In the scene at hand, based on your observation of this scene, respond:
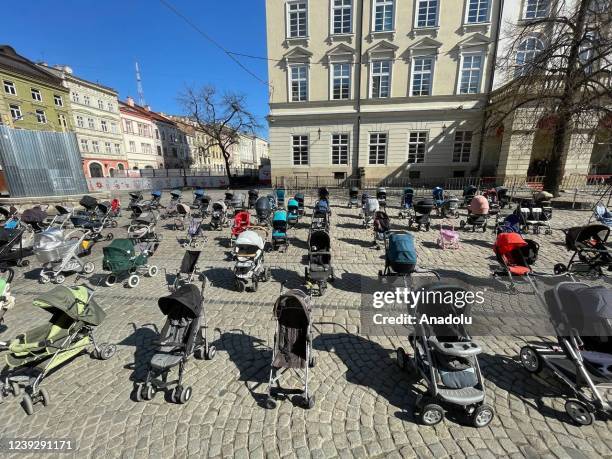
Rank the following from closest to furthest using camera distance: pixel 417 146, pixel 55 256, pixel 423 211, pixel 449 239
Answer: pixel 55 256
pixel 449 239
pixel 423 211
pixel 417 146

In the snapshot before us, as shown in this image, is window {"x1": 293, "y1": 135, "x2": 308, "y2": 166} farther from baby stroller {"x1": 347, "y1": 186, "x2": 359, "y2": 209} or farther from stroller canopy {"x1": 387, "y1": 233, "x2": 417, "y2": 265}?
stroller canopy {"x1": 387, "y1": 233, "x2": 417, "y2": 265}

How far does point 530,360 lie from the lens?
385 cm

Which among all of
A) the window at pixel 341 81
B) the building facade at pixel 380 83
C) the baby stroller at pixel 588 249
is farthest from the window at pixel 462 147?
the baby stroller at pixel 588 249

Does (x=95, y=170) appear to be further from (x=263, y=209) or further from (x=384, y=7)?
(x=384, y=7)

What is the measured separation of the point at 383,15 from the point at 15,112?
4344cm

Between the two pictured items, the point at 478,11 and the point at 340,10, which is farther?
the point at 340,10

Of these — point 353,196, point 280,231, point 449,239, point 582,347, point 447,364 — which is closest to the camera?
point 447,364

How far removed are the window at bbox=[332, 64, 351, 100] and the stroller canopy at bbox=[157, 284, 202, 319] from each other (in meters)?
24.9

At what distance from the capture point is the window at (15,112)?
3186 centimetres

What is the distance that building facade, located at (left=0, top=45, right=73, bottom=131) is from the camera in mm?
31172

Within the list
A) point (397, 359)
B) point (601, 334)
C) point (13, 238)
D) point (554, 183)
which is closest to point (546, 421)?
point (601, 334)

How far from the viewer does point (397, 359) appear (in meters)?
4.02

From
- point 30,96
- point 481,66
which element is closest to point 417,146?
point 481,66

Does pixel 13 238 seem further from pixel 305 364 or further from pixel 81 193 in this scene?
pixel 81 193
